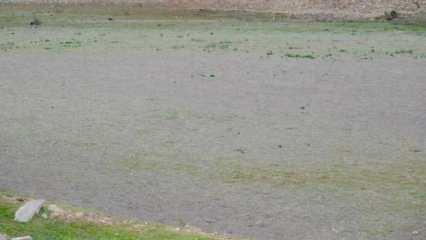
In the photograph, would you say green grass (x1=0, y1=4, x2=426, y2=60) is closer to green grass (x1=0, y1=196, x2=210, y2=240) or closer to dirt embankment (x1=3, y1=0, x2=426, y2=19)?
dirt embankment (x1=3, y1=0, x2=426, y2=19)

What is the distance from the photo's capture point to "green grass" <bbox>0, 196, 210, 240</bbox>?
7157 millimetres

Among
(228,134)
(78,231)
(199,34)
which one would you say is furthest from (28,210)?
(199,34)

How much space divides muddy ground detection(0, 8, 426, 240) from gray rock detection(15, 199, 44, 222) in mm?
746

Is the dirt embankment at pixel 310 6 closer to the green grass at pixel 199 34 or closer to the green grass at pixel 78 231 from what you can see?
the green grass at pixel 199 34

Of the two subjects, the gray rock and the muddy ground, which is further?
the muddy ground

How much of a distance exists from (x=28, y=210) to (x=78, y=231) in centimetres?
62

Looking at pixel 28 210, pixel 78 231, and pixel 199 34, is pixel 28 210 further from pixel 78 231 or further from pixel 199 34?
pixel 199 34

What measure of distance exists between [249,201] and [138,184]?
1354 millimetres

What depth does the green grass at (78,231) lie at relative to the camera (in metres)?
7.16

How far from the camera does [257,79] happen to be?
1730cm

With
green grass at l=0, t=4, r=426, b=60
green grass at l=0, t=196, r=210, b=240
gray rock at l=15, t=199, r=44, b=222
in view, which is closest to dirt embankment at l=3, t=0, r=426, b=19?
green grass at l=0, t=4, r=426, b=60

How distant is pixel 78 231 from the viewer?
7379 millimetres

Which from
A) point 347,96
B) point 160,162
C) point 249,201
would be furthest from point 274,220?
point 347,96

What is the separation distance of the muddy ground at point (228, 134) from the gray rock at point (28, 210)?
2.45 feet
